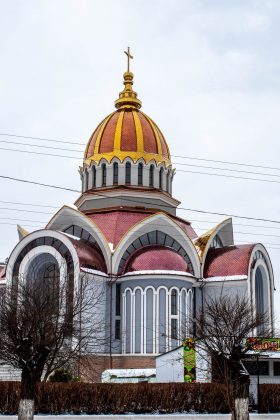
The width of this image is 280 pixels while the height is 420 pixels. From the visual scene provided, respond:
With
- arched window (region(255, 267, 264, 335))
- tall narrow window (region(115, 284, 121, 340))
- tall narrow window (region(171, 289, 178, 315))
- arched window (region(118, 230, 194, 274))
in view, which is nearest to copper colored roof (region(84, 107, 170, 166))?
arched window (region(118, 230, 194, 274))

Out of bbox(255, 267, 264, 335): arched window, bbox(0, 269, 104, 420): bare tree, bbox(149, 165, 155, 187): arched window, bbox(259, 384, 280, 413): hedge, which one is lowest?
bbox(259, 384, 280, 413): hedge

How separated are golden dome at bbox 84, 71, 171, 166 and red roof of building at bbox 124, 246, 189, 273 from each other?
7.30 m

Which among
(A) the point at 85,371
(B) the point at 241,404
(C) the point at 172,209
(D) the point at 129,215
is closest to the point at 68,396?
(B) the point at 241,404

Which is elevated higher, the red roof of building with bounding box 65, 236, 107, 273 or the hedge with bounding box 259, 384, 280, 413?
the red roof of building with bounding box 65, 236, 107, 273

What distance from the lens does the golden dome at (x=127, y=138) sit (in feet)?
149

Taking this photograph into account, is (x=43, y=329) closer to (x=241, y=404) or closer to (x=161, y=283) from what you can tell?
(x=241, y=404)

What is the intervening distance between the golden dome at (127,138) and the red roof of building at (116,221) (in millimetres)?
3711

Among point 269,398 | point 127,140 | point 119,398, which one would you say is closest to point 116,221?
point 127,140

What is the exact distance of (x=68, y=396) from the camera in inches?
968

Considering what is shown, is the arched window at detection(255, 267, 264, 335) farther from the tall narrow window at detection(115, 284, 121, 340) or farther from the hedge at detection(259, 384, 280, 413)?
the hedge at detection(259, 384, 280, 413)

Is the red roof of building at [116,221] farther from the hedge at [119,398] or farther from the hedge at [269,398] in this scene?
the hedge at [119,398]

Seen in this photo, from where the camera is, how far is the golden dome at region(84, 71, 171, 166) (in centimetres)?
4541

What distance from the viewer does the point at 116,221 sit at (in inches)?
1678


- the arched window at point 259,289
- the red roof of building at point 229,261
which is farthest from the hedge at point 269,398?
the arched window at point 259,289
